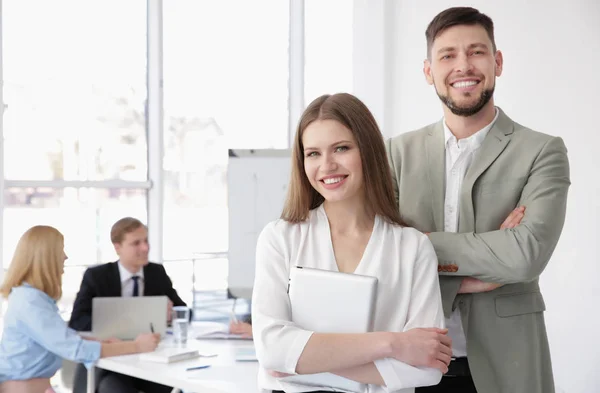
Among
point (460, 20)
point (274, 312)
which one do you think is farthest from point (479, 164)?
point (274, 312)

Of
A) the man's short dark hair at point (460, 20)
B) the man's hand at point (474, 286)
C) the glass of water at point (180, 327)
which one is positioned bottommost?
the glass of water at point (180, 327)

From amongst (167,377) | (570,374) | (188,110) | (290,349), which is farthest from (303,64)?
(290,349)

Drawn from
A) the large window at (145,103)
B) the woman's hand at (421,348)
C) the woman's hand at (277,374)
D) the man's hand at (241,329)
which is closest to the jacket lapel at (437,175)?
the woman's hand at (421,348)

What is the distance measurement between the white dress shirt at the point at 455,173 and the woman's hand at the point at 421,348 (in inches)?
14.4

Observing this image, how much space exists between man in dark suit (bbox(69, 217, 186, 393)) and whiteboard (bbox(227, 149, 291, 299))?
19.2 inches

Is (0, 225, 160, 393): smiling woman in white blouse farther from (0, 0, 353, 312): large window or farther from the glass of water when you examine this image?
(0, 0, 353, 312): large window

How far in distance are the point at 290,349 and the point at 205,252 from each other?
478 centimetres

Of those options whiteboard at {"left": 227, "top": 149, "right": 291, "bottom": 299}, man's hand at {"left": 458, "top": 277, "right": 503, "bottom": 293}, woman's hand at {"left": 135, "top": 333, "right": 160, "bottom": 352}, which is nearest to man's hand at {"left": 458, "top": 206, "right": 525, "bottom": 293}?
man's hand at {"left": 458, "top": 277, "right": 503, "bottom": 293}

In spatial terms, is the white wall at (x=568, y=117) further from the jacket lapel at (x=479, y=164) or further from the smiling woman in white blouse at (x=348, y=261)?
the smiling woman in white blouse at (x=348, y=261)

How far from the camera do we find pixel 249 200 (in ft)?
15.4

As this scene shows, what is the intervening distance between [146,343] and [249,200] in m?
1.27

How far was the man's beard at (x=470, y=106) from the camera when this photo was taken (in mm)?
2086

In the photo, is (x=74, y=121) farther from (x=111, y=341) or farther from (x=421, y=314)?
(x=421, y=314)

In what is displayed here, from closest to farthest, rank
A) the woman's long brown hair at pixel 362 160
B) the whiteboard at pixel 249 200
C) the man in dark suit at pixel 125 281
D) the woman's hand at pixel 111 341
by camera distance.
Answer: the woman's long brown hair at pixel 362 160 → the woman's hand at pixel 111 341 → the man in dark suit at pixel 125 281 → the whiteboard at pixel 249 200
